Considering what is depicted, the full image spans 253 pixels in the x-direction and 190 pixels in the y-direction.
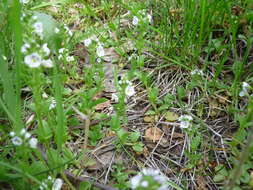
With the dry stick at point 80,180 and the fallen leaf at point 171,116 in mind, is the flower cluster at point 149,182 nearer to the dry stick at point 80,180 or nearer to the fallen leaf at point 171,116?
the dry stick at point 80,180

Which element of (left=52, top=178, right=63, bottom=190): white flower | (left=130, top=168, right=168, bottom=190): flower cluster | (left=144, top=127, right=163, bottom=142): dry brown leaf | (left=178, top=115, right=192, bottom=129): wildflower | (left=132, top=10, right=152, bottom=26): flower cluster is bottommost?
(left=144, top=127, right=163, bottom=142): dry brown leaf

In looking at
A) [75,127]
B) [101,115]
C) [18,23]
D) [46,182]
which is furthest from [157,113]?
→ [18,23]

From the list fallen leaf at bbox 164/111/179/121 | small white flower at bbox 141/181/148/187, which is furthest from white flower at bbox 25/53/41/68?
fallen leaf at bbox 164/111/179/121

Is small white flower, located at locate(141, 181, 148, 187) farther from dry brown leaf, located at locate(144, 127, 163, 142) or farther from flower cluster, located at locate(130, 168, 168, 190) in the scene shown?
dry brown leaf, located at locate(144, 127, 163, 142)

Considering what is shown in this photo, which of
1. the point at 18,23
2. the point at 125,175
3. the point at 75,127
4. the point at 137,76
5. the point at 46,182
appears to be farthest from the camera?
the point at 137,76

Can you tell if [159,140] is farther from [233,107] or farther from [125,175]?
[233,107]

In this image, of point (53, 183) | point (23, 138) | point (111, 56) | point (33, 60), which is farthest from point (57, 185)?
point (111, 56)

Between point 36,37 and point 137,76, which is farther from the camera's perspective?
point 137,76
